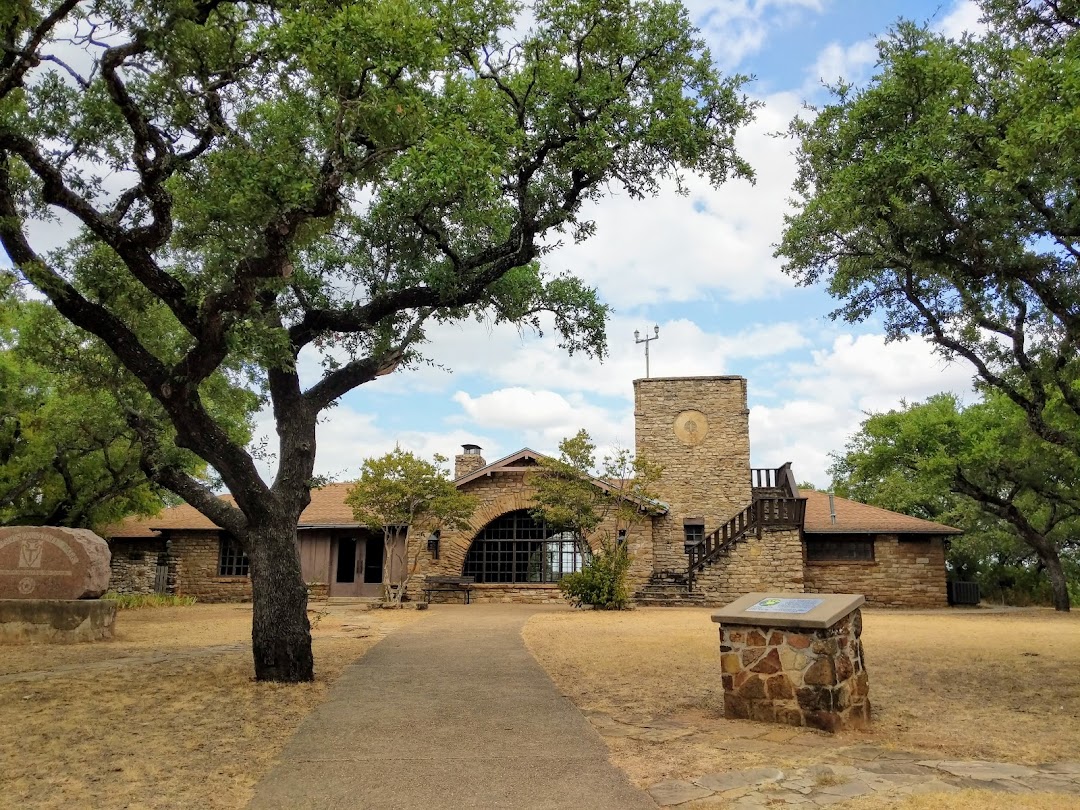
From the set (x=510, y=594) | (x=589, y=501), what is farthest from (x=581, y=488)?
(x=510, y=594)

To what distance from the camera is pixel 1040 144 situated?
6.60 m

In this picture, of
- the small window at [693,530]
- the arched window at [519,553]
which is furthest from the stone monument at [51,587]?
the small window at [693,530]

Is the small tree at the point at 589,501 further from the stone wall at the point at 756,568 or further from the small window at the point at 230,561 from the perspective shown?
the small window at the point at 230,561

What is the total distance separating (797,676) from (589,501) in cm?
1303

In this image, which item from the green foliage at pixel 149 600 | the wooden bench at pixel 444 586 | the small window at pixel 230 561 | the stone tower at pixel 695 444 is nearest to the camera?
the green foliage at pixel 149 600

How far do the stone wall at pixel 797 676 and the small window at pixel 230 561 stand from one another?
2103cm

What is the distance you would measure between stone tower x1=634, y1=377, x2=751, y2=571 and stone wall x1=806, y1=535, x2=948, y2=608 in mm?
3633

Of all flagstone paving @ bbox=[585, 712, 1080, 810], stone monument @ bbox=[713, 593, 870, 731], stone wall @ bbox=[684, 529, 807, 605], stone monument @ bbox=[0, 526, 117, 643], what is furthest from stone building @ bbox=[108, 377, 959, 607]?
flagstone paving @ bbox=[585, 712, 1080, 810]

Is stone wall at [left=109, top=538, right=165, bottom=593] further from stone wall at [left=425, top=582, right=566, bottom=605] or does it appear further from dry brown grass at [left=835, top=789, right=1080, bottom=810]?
dry brown grass at [left=835, top=789, right=1080, bottom=810]

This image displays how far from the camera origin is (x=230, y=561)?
24.1m

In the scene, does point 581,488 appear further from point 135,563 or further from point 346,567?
point 135,563

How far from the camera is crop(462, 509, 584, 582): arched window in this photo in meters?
22.8

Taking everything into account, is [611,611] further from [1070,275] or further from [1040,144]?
[1040,144]

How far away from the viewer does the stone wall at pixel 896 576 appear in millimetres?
21734
